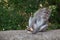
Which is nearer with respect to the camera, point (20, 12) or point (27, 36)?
point (27, 36)

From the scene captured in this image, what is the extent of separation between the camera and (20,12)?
11297 mm

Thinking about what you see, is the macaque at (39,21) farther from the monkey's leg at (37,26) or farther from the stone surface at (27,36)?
the stone surface at (27,36)

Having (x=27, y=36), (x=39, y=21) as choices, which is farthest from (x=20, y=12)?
(x=27, y=36)

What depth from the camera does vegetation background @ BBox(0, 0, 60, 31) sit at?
35.3ft

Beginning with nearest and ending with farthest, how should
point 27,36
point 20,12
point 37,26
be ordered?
point 27,36 → point 37,26 → point 20,12

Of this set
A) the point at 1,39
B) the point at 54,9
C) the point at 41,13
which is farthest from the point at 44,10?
the point at 54,9

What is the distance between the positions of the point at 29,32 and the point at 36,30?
24 centimetres

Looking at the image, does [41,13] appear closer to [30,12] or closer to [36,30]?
[36,30]

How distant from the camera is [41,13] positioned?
788 centimetres

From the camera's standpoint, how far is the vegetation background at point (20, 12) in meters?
10.8

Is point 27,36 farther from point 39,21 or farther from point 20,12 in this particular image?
point 20,12

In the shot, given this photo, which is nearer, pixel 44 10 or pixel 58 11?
pixel 44 10

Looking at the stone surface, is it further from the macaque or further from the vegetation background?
the vegetation background

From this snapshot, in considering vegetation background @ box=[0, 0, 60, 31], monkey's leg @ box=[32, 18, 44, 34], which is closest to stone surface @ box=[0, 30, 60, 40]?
monkey's leg @ box=[32, 18, 44, 34]
